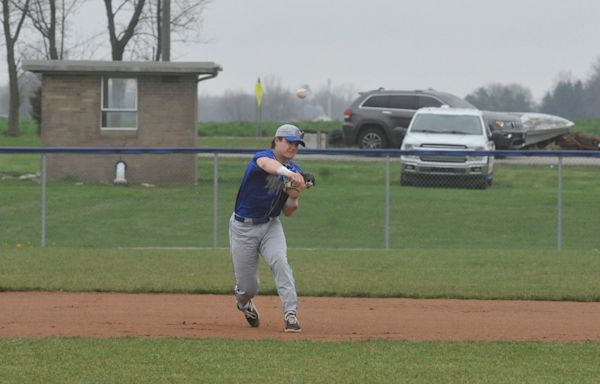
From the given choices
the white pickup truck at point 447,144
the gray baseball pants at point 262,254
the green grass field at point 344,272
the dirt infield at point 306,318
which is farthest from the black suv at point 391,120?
the gray baseball pants at point 262,254

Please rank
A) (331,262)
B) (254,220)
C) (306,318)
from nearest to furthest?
1. (254,220)
2. (306,318)
3. (331,262)

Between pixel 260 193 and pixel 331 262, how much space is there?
673 cm

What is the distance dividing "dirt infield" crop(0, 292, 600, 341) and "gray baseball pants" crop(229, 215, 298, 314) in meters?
0.38

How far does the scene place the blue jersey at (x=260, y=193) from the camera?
11.2 meters

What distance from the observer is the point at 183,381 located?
28.7 feet

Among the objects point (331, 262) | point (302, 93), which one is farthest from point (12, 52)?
point (331, 262)

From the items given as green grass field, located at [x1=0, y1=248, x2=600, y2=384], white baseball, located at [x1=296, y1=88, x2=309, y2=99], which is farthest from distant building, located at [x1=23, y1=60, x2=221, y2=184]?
green grass field, located at [x1=0, y1=248, x2=600, y2=384]

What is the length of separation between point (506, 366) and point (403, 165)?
14462 millimetres

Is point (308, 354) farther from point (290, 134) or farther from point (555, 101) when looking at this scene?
point (555, 101)

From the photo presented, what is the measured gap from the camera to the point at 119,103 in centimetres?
3156

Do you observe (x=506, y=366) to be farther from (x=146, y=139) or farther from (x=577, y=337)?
(x=146, y=139)

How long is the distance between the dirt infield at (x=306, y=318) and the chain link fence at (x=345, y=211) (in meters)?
6.02

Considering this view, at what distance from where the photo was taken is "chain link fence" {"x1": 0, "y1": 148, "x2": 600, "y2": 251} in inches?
821

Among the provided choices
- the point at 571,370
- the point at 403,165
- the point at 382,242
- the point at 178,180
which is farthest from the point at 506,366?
the point at 178,180
